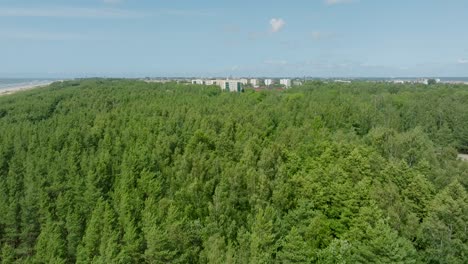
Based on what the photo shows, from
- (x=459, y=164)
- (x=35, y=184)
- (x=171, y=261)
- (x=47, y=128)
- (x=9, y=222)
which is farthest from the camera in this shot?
(x=47, y=128)

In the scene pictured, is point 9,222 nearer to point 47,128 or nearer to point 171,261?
point 171,261

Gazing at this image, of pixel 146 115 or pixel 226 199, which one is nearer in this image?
pixel 226 199

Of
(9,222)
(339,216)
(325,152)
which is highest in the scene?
(325,152)

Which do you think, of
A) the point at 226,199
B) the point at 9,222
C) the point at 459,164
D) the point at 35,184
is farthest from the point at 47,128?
the point at 459,164

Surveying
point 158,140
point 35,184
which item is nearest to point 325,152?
point 158,140

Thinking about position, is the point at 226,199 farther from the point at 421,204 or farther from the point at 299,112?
the point at 299,112

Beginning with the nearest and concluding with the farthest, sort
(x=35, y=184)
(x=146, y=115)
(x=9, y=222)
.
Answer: (x=9, y=222)
(x=35, y=184)
(x=146, y=115)

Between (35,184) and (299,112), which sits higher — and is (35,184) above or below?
below
